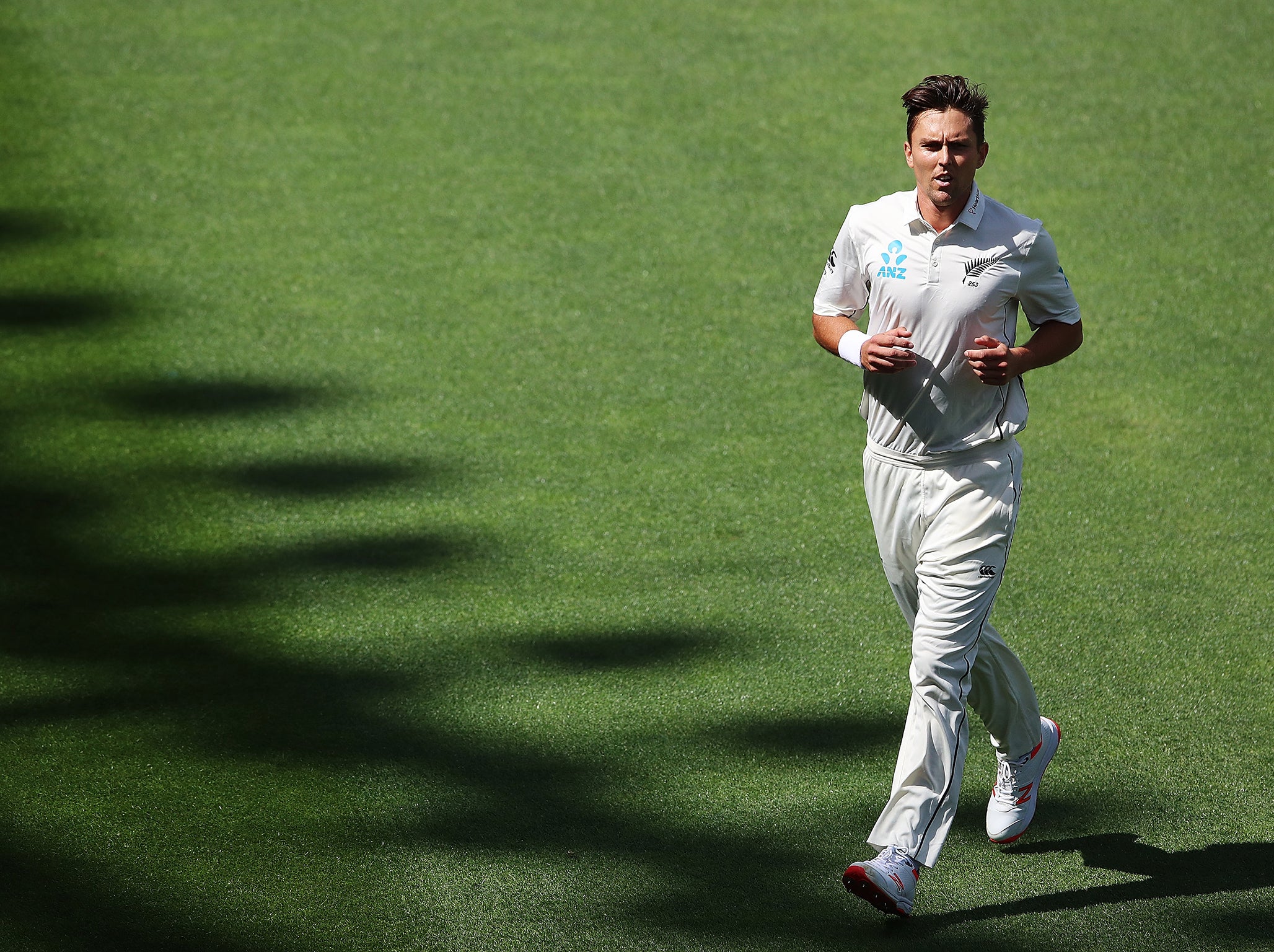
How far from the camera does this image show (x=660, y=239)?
846 centimetres

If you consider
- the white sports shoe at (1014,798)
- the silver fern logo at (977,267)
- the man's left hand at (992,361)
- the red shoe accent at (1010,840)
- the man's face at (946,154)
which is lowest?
the red shoe accent at (1010,840)

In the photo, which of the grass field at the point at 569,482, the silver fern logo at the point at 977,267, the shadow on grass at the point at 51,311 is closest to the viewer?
the silver fern logo at the point at 977,267

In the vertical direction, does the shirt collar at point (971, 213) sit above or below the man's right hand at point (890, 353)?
above

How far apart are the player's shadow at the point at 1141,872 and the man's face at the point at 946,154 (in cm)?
194

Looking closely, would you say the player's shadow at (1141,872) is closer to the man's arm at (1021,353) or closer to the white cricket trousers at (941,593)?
the white cricket trousers at (941,593)

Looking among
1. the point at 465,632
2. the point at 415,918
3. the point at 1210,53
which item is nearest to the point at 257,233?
the point at 465,632

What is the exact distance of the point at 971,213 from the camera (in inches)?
148

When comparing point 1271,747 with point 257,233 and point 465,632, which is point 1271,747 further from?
point 257,233

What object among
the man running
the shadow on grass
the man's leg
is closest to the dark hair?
the man running

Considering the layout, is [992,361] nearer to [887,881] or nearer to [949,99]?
[949,99]

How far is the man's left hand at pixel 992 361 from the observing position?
12.0 ft

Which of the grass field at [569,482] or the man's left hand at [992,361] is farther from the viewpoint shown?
the grass field at [569,482]

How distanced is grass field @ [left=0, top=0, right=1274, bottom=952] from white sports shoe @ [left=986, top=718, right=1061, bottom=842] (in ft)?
0.28

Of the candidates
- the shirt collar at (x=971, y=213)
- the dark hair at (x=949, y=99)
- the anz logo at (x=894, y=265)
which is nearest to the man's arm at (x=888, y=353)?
the anz logo at (x=894, y=265)
